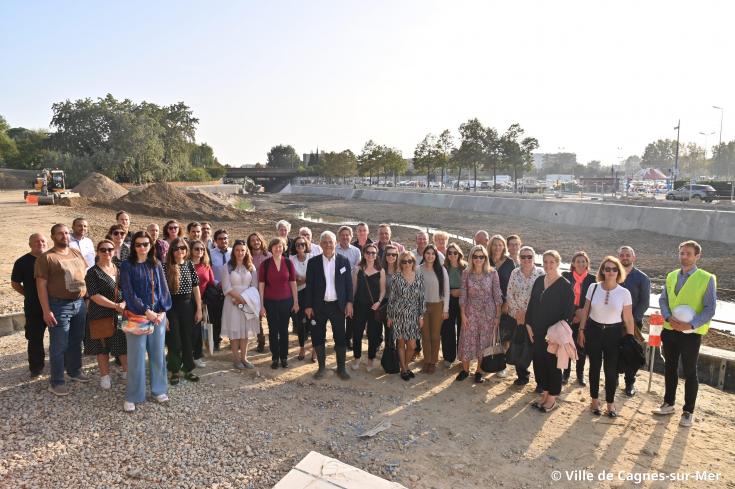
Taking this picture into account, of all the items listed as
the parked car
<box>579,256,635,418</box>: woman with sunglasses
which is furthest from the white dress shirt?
the parked car

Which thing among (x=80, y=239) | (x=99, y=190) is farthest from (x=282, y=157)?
(x=80, y=239)

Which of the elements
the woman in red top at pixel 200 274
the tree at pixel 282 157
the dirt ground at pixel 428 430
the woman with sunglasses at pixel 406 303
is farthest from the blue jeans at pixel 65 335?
the tree at pixel 282 157

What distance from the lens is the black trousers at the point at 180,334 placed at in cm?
528

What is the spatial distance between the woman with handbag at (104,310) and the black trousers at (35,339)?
67 cm

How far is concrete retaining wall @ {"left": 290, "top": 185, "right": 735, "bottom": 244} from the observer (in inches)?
720

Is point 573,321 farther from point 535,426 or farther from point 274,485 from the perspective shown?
point 274,485

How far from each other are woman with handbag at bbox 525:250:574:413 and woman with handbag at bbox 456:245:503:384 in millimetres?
582

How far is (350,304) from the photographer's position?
594cm

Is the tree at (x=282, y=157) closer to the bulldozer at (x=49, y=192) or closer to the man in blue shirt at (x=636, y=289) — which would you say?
the bulldozer at (x=49, y=192)

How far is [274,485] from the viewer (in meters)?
3.68

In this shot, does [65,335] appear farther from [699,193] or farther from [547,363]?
[699,193]

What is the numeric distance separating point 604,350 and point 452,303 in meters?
1.96

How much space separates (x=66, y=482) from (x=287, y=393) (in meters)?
2.27

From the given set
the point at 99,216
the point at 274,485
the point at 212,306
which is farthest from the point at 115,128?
the point at 274,485
